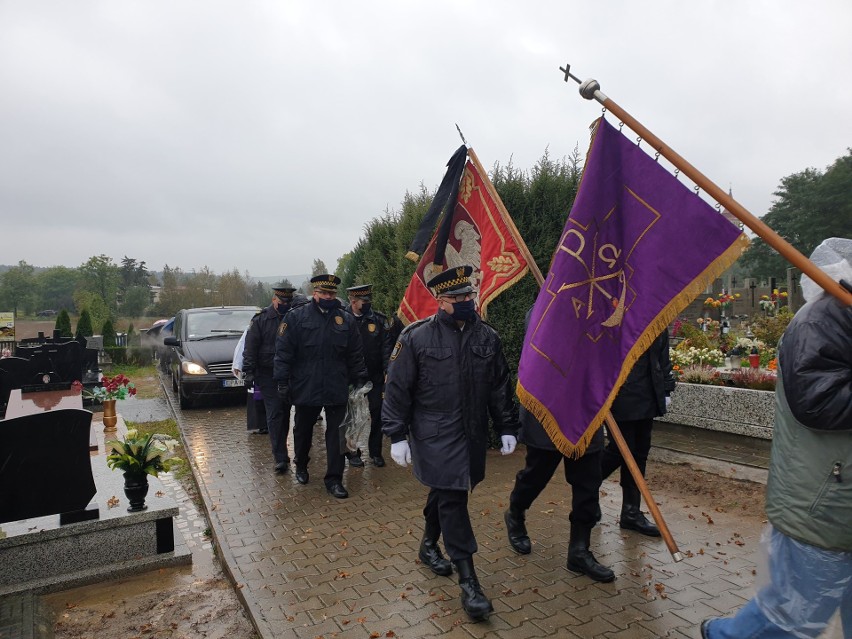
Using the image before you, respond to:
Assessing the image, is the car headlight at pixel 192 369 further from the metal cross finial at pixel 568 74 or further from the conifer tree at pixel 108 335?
the conifer tree at pixel 108 335

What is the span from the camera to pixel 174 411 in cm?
1170

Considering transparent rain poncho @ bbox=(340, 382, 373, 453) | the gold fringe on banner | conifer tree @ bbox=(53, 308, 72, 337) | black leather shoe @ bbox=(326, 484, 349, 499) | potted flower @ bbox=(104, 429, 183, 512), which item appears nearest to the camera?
the gold fringe on banner

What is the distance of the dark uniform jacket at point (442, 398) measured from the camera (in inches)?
154

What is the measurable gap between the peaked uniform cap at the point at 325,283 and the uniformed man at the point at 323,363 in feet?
0.03

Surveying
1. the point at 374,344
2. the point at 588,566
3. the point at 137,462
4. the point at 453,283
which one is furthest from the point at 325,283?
the point at 588,566

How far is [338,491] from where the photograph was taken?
6.29 meters

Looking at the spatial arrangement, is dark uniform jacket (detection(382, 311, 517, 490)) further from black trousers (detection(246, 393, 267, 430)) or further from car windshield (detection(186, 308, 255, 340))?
car windshield (detection(186, 308, 255, 340))

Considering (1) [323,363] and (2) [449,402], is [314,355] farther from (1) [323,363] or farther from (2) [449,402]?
(2) [449,402]

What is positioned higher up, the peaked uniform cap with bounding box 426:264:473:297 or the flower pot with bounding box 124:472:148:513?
the peaked uniform cap with bounding box 426:264:473:297

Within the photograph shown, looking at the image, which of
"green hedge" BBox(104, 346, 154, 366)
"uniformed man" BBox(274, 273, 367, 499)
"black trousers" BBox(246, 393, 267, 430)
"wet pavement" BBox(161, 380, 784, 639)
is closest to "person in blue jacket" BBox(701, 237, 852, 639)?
"wet pavement" BBox(161, 380, 784, 639)

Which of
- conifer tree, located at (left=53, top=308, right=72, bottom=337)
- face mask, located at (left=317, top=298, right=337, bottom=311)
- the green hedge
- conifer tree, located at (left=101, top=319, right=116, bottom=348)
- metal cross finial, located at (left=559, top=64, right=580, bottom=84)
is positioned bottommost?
the green hedge

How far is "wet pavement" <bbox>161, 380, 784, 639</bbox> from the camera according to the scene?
3.74 m

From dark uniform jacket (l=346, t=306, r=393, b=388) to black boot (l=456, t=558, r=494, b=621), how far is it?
371 cm

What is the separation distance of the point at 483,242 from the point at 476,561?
2.70 metres
